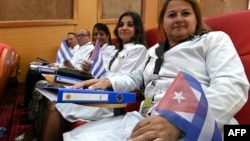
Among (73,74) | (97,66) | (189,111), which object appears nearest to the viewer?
(189,111)

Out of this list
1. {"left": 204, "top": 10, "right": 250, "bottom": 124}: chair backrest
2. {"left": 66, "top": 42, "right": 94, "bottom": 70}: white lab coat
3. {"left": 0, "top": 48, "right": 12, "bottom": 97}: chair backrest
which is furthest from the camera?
{"left": 66, "top": 42, "right": 94, "bottom": 70}: white lab coat

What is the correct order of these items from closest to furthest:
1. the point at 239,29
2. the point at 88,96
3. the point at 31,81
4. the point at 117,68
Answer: the point at 88,96 < the point at 239,29 < the point at 117,68 < the point at 31,81

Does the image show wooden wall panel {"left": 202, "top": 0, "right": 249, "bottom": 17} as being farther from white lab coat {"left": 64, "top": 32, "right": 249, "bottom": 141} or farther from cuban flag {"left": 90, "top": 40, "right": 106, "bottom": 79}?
white lab coat {"left": 64, "top": 32, "right": 249, "bottom": 141}

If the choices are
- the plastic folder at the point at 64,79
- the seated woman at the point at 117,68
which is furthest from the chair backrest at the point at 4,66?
the plastic folder at the point at 64,79

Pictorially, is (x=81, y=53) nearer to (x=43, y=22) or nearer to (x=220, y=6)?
(x=43, y=22)

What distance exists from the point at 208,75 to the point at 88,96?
1.60 feet

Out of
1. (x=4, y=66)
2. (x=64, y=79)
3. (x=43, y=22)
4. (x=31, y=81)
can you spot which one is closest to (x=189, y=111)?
(x=64, y=79)

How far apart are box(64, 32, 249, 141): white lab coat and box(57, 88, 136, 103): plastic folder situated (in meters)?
0.12

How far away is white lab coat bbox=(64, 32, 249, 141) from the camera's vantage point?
93cm

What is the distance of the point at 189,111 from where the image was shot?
2.53 ft

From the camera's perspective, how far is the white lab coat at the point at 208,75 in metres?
0.93

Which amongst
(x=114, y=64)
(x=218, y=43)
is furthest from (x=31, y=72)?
(x=218, y=43)

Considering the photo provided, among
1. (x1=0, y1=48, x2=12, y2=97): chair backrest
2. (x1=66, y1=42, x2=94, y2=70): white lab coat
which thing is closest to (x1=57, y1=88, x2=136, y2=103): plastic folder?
(x1=0, y1=48, x2=12, y2=97): chair backrest

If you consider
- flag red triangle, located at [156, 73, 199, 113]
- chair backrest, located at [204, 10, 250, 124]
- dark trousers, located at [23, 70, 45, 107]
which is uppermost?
chair backrest, located at [204, 10, 250, 124]
